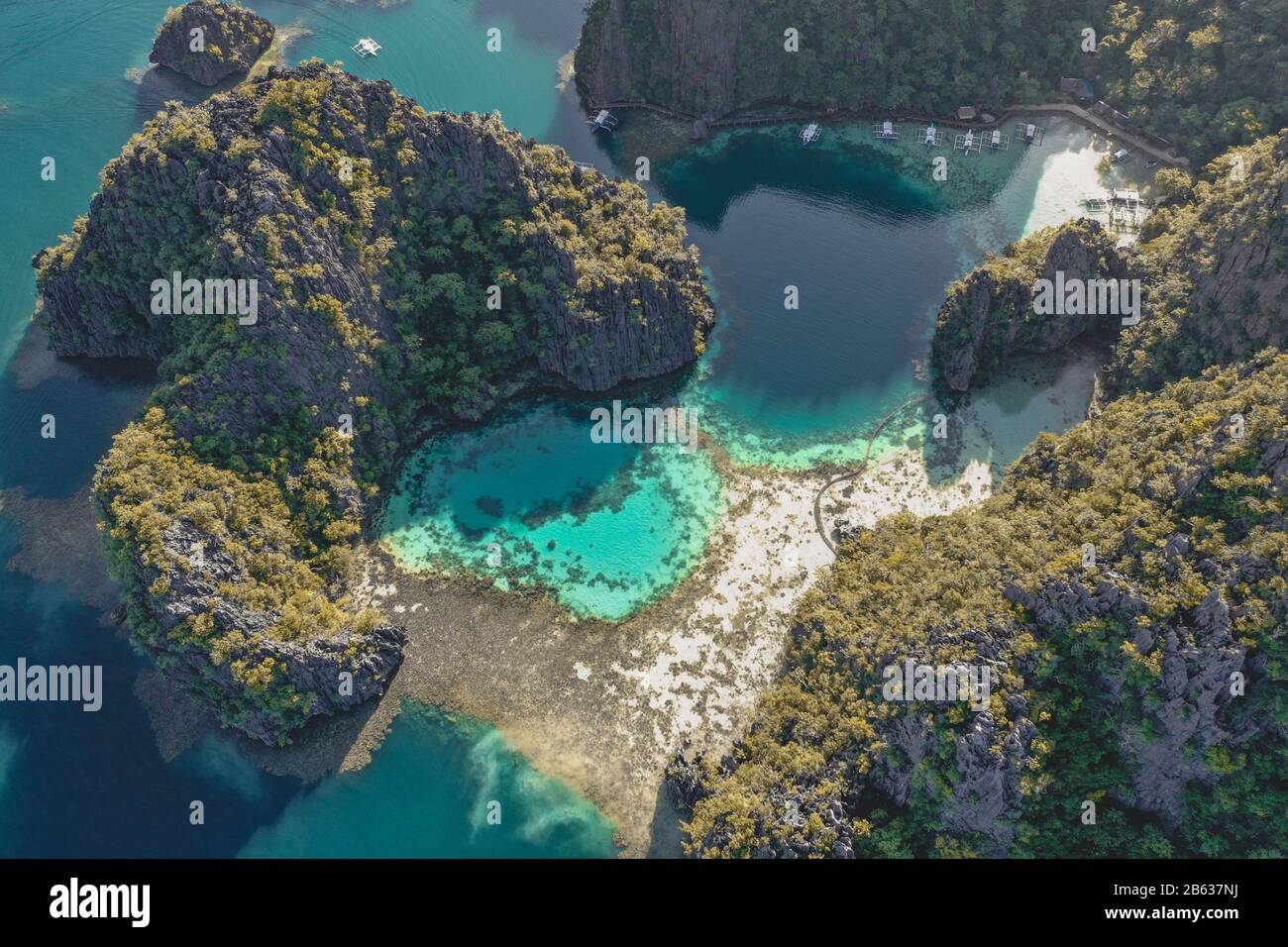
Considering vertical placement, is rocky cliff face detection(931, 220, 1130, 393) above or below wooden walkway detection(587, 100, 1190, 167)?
below

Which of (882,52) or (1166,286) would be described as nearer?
(1166,286)

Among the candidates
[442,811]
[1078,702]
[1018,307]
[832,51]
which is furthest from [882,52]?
[442,811]

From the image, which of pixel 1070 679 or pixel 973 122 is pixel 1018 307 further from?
pixel 1070 679

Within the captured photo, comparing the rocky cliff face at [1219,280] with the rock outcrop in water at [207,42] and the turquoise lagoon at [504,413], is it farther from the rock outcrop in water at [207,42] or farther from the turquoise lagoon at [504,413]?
the rock outcrop in water at [207,42]

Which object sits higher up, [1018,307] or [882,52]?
[882,52]

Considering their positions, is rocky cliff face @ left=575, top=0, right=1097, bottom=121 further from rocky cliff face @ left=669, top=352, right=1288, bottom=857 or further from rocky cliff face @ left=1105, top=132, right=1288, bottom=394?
rocky cliff face @ left=669, top=352, right=1288, bottom=857

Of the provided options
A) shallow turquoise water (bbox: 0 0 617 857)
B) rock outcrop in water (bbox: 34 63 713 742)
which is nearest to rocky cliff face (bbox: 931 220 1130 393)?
rock outcrop in water (bbox: 34 63 713 742)
